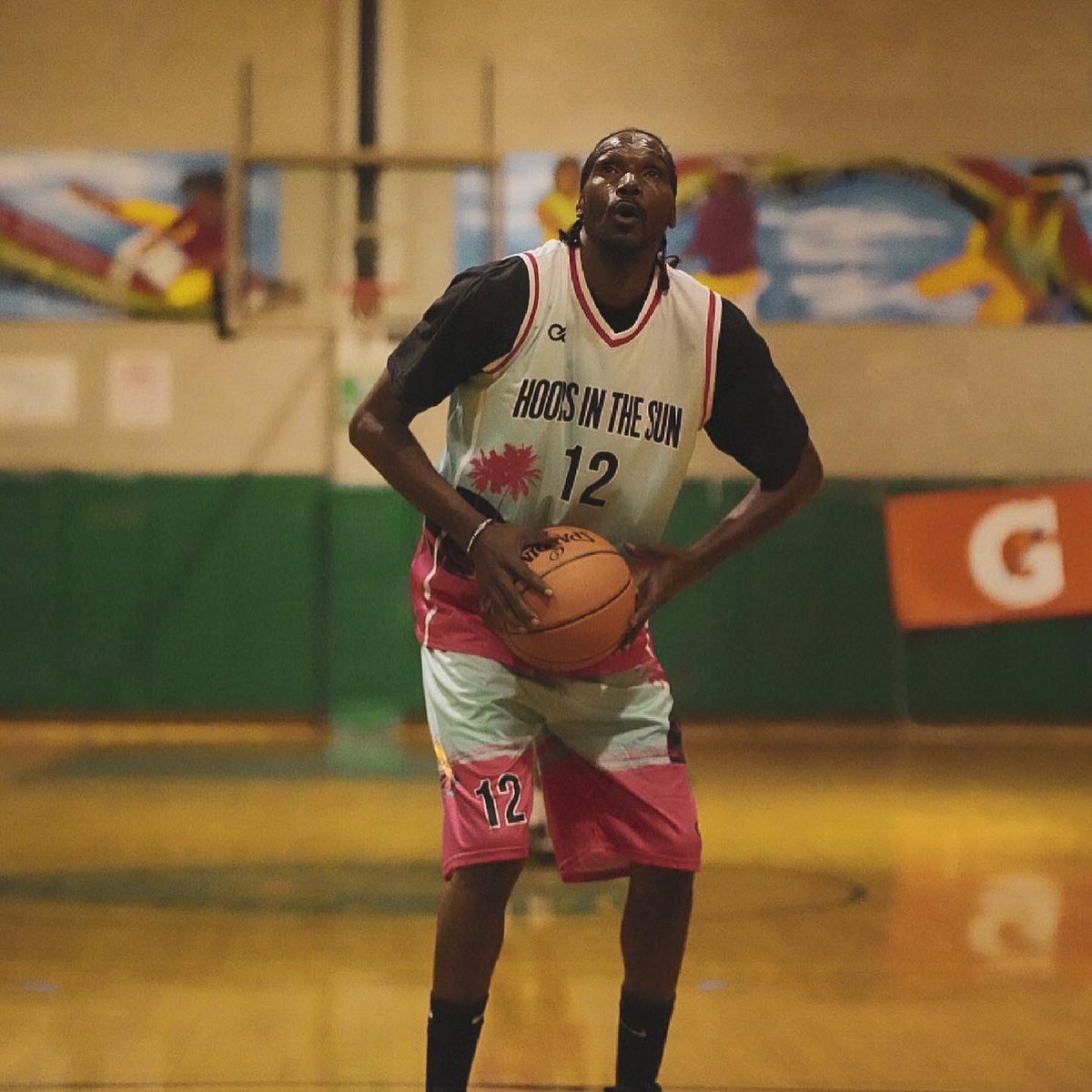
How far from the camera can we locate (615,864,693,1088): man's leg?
10.2 feet

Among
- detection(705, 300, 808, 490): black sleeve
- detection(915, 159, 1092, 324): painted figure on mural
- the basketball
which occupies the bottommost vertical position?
the basketball

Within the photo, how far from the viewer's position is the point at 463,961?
2.97 metres

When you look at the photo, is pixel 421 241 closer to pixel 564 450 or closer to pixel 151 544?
pixel 151 544

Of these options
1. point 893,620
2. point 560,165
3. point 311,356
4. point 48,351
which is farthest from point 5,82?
point 893,620

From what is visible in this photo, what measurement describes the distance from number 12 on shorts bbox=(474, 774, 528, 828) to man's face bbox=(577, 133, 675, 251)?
887mm

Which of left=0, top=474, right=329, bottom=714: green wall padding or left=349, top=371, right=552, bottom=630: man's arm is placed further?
left=0, top=474, right=329, bottom=714: green wall padding

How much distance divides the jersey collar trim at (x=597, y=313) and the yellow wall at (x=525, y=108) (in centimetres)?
810

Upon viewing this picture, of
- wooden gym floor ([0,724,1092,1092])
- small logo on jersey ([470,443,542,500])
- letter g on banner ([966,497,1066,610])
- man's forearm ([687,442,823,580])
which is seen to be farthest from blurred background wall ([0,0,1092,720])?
small logo on jersey ([470,443,542,500])

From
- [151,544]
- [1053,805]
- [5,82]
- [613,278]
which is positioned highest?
[5,82]

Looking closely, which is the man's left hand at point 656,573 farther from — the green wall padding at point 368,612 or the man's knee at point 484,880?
the green wall padding at point 368,612

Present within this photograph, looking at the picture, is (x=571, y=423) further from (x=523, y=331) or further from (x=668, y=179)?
(x=668, y=179)

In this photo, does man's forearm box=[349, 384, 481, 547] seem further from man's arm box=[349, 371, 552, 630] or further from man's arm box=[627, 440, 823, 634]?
man's arm box=[627, 440, 823, 634]

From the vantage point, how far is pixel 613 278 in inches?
122

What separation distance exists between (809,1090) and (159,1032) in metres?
1.38
